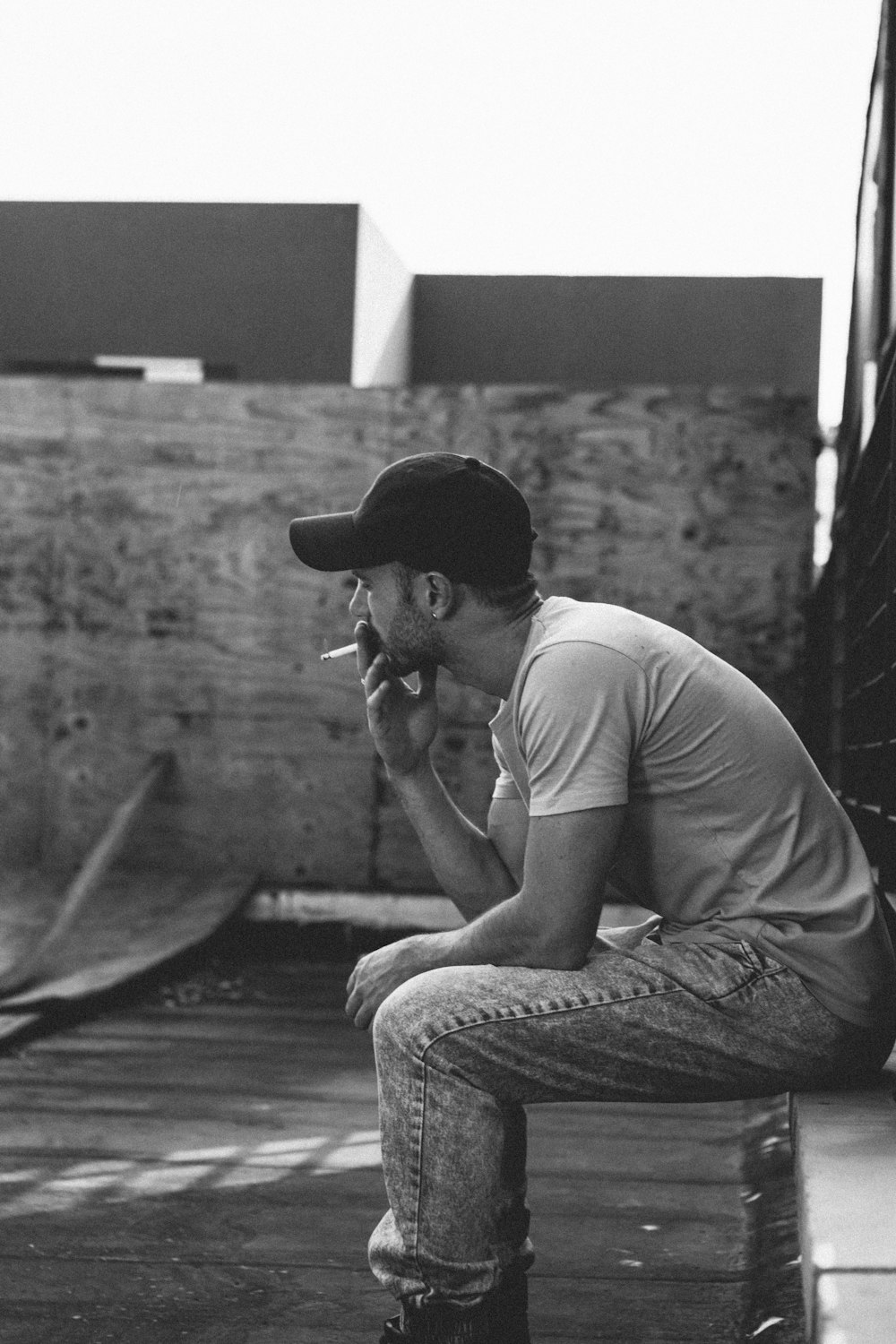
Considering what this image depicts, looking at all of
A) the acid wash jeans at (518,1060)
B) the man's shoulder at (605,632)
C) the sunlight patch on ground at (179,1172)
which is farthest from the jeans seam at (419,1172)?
the sunlight patch on ground at (179,1172)

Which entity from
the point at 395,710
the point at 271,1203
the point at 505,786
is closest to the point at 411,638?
the point at 395,710

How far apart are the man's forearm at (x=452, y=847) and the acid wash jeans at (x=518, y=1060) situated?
39 cm

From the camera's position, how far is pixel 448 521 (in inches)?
84.0

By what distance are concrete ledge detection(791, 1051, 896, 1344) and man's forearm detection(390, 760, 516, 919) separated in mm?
551

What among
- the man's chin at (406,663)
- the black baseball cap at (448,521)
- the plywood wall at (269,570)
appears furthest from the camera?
the plywood wall at (269,570)

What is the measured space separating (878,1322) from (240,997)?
4.26 m

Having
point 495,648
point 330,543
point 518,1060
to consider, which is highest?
point 330,543

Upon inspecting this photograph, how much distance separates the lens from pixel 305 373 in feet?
45.5

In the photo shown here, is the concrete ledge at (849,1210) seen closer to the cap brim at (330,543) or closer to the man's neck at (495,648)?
Answer: the man's neck at (495,648)

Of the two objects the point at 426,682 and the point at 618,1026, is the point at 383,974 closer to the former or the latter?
the point at 618,1026

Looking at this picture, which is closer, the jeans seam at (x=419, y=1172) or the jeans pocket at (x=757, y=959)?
the jeans seam at (x=419, y=1172)

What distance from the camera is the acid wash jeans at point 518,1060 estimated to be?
190 centimetres

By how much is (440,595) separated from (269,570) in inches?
174

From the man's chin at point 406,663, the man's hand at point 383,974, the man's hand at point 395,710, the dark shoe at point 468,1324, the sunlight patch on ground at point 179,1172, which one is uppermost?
the man's chin at point 406,663
